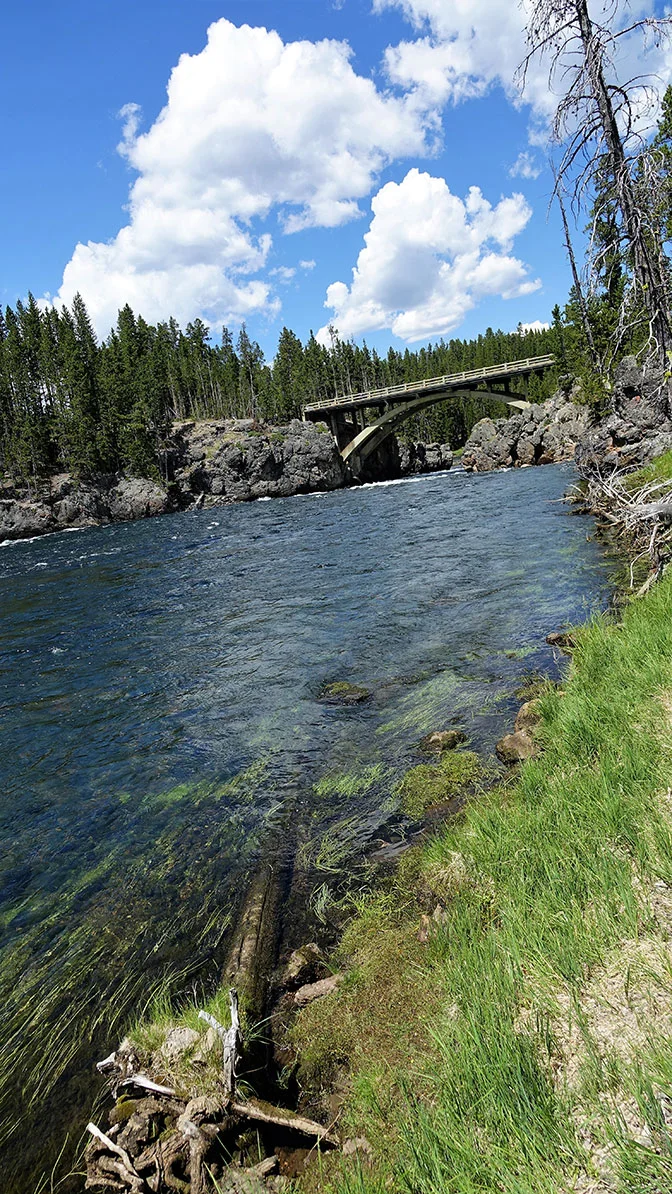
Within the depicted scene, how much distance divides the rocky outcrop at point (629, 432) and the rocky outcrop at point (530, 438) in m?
27.4

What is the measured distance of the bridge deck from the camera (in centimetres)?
7688

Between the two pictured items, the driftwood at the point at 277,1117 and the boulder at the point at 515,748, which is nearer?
the driftwood at the point at 277,1117

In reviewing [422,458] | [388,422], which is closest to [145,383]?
[388,422]

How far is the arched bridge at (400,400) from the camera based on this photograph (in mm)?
77562

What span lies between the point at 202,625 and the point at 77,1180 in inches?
593

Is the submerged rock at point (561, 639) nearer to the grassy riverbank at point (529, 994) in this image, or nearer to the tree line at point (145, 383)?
the grassy riverbank at point (529, 994)

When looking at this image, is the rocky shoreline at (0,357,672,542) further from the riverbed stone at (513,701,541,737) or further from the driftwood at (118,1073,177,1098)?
the driftwood at (118,1073,177,1098)

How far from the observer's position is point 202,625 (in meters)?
18.5

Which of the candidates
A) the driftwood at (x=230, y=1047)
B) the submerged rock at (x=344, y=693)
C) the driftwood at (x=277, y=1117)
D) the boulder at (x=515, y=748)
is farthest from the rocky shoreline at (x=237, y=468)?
the driftwood at (x=277, y=1117)

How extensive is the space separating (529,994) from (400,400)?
87579mm

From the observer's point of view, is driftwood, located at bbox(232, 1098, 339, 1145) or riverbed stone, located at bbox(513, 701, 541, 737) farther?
riverbed stone, located at bbox(513, 701, 541, 737)

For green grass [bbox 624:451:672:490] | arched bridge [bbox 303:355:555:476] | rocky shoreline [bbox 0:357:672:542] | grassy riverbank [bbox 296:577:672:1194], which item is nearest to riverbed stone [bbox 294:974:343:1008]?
grassy riverbank [bbox 296:577:672:1194]

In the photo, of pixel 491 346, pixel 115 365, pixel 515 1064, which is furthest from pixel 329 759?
pixel 491 346

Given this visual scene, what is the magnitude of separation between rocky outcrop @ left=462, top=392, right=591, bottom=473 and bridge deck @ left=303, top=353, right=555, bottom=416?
6.16 m
